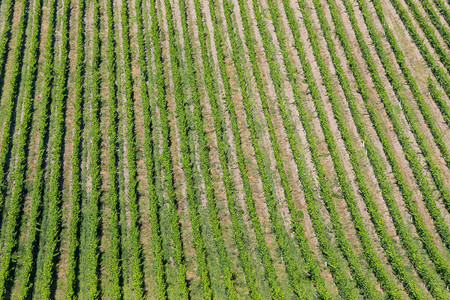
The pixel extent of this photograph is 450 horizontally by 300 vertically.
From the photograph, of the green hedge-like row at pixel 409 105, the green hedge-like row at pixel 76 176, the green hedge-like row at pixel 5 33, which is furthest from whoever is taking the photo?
the green hedge-like row at pixel 5 33

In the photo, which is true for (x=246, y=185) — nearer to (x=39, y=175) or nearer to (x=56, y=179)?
(x=56, y=179)

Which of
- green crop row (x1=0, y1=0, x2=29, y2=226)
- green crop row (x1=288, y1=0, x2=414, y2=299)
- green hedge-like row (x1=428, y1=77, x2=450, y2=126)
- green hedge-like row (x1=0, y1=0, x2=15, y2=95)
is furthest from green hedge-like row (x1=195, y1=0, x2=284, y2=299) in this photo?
green hedge-like row (x1=0, y1=0, x2=15, y2=95)

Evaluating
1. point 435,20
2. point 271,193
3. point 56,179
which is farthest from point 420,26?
point 56,179

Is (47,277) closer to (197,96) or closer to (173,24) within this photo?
(197,96)

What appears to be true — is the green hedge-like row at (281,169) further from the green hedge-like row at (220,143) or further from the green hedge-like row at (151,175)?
the green hedge-like row at (151,175)

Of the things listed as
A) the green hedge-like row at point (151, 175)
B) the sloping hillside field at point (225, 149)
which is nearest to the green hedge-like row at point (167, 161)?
the sloping hillside field at point (225, 149)

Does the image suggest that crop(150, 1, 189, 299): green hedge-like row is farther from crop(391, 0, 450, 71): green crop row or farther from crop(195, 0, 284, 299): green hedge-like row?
crop(391, 0, 450, 71): green crop row
